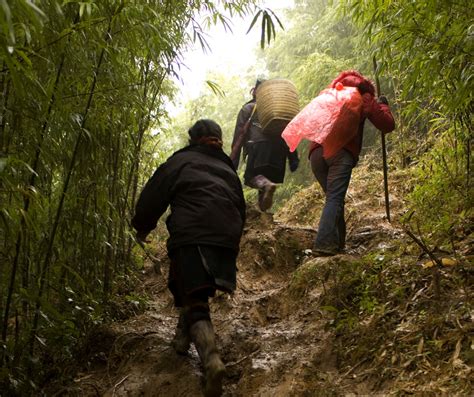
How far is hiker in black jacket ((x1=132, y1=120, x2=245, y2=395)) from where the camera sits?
2.70 m

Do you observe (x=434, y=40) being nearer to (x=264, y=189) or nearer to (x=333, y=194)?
(x=333, y=194)

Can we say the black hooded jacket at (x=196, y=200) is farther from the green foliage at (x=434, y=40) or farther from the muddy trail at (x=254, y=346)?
the green foliage at (x=434, y=40)

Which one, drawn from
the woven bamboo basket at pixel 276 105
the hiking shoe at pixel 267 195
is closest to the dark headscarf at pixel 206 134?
the woven bamboo basket at pixel 276 105

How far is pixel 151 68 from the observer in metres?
3.90

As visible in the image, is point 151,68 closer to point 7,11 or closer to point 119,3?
point 119,3

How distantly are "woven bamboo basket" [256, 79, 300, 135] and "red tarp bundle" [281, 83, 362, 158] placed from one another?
1345 millimetres

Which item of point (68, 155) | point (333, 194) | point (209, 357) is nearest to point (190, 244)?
point (209, 357)

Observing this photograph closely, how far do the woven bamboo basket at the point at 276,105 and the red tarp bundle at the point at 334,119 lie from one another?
135 cm

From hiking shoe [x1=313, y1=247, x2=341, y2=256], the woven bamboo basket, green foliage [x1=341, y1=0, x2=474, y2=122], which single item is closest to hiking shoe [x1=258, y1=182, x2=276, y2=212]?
the woven bamboo basket

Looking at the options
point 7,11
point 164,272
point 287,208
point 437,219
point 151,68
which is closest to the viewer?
point 7,11

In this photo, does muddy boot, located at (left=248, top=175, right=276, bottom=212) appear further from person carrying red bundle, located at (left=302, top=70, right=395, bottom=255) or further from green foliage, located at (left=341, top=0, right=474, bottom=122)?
green foliage, located at (left=341, top=0, right=474, bottom=122)

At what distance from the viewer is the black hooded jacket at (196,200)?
2.74m

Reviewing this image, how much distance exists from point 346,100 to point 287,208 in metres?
3.80

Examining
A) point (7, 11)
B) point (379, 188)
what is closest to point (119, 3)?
point (7, 11)
